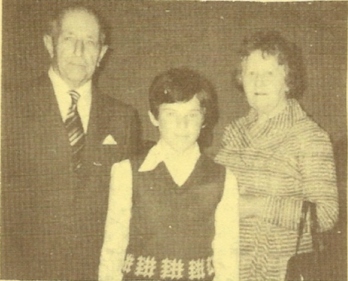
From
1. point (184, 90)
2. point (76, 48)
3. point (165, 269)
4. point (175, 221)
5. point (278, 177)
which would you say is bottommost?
point (165, 269)

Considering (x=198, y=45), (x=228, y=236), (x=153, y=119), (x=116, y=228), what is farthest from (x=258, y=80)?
(x=116, y=228)

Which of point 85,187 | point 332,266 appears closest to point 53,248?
point 85,187

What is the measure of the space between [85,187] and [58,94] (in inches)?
9.5

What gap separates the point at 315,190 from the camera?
1.31 metres

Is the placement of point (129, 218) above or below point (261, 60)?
below

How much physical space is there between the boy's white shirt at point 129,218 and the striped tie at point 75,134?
0.09 meters

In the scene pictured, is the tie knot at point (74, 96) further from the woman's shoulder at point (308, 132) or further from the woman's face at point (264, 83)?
the woman's shoulder at point (308, 132)

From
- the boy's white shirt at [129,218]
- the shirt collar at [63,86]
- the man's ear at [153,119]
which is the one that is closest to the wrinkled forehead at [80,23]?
the shirt collar at [63,86]

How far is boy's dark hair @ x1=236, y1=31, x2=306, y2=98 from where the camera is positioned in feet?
4.38

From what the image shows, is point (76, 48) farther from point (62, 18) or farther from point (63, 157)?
point (63, 157)

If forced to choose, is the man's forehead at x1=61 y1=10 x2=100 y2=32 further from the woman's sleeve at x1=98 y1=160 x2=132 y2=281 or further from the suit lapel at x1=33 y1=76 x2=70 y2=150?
the woman's sleeve at x1=98 y1=160 x2=132 y2=281

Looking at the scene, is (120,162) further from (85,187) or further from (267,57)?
(267,57)

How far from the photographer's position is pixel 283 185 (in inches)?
51.4

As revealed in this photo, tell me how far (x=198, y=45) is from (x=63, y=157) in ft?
1.44
